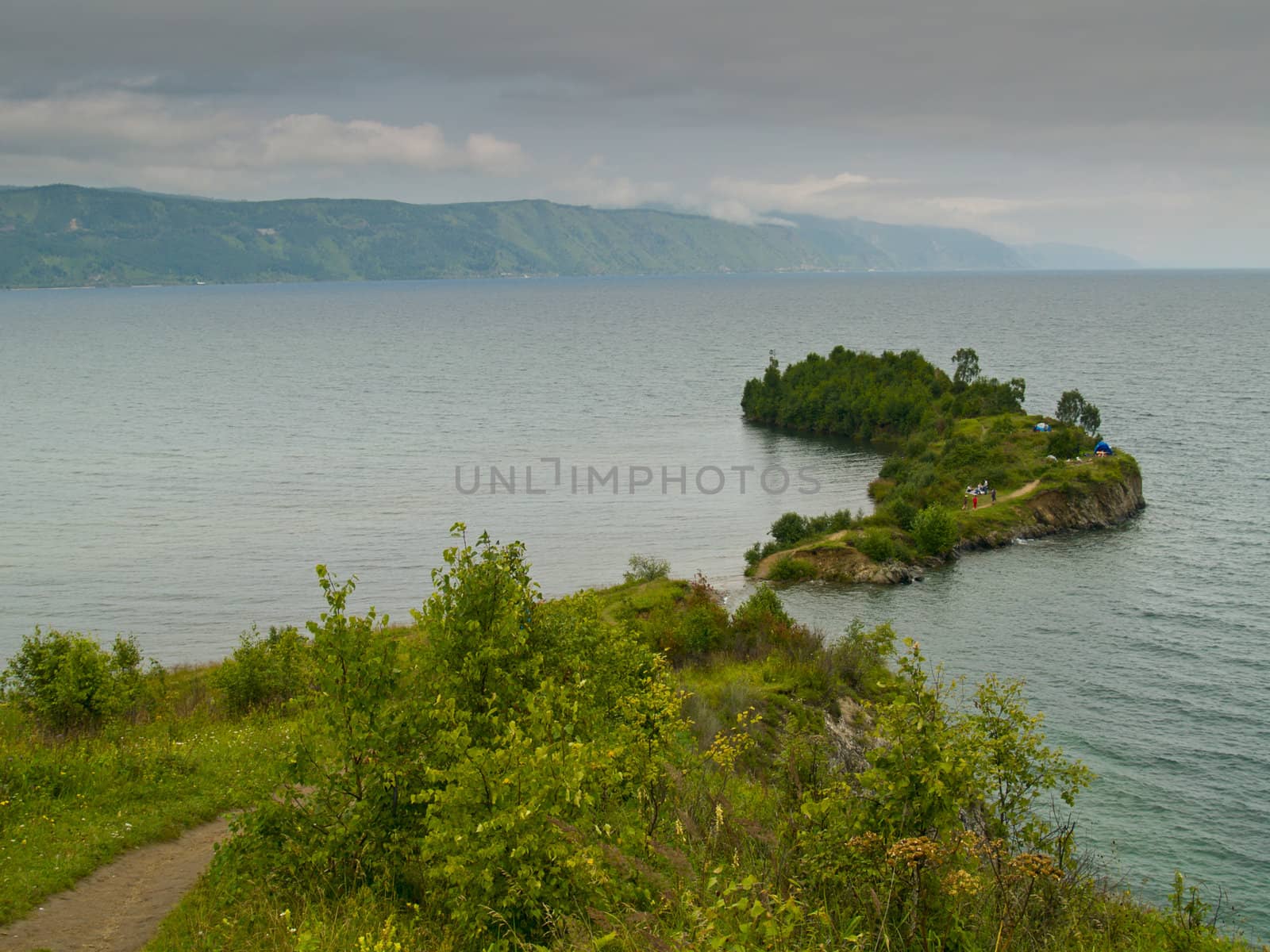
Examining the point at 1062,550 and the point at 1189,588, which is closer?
the point at 1189,588

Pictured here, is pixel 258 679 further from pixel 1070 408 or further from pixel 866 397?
pixel 866 397

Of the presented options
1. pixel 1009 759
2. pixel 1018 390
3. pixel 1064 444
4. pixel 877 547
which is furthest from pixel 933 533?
pixel 1009 759

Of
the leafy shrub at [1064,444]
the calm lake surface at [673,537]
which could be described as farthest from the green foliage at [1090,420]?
the leafy shrub at [1064,444]

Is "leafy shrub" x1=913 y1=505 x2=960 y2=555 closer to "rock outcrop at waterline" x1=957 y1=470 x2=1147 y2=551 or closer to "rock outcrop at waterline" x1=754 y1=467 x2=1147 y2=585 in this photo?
"rock outcrop at waterline" x1=754 y1=467 x2=1147 y2=585

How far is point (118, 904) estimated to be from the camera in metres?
17.2

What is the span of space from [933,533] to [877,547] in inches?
207

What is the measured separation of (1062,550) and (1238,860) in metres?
43.1

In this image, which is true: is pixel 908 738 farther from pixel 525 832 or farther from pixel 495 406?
pixel 495 406

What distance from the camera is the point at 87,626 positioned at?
5997 cm

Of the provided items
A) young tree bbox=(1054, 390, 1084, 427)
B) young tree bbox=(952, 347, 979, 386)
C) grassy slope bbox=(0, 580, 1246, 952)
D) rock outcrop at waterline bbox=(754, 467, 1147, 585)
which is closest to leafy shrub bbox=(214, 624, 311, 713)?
grassy slope bbox=(0, 580, 1246, 952)

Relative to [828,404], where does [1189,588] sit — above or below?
below

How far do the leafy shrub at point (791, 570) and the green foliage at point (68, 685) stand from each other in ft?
153

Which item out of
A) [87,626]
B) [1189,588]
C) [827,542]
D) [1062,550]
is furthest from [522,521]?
[1189,588]

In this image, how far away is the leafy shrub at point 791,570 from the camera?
7069 centimetres
